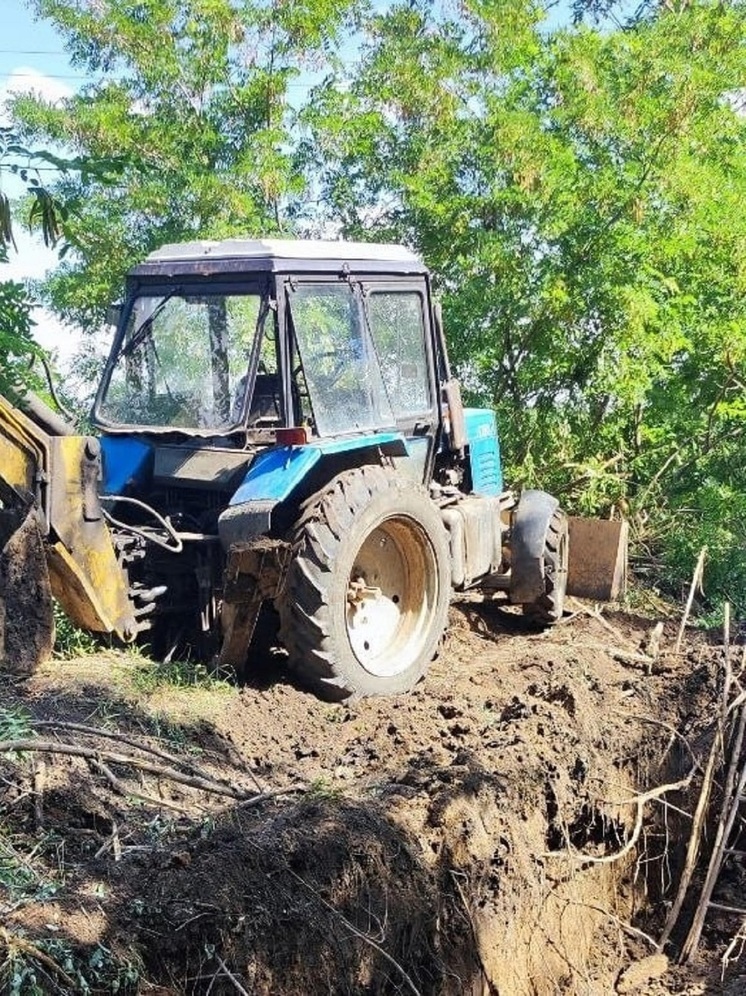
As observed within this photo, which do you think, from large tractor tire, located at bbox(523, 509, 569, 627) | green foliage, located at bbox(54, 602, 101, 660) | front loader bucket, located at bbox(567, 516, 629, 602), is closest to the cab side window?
large tractor tire, located at bbox(523, 509, 569, 627)

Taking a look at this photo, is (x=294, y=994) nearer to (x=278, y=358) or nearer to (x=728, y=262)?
(x=278, y=358)

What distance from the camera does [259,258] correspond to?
705cm

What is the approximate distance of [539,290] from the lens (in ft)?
36.8

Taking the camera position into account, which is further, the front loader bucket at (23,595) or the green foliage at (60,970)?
the front loader bucket at (23,595)

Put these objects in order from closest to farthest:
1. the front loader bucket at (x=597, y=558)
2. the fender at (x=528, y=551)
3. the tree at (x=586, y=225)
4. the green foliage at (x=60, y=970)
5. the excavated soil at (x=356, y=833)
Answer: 1. the green foliage at (x=60, y=970)
2. the excavated soil at (x=356, y=833)
3. the fender at (x=528, y=551)
4. the front loader bucket at (x=597, y=558)
5. the tree at (x=586, y=225)

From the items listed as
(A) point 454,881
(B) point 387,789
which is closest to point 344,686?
(B) point 387,789

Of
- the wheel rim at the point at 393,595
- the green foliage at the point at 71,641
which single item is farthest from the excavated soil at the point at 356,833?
the wheel rim at the point at 393,595

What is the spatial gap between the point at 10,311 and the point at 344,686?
9.23ft

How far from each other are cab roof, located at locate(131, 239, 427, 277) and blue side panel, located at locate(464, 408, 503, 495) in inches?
67.9

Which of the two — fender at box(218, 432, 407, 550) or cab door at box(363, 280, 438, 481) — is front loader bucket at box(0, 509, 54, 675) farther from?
cab door at box(363, 280, 438, 481)

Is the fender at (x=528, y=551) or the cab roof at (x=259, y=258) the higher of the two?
the cab roof at (x=259, y=258)

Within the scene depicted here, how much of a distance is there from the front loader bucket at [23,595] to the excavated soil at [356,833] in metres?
0.18

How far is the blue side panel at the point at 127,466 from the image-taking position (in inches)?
285

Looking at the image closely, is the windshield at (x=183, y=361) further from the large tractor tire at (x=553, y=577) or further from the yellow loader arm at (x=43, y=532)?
the large tractor tire at (x=553, y=577)
